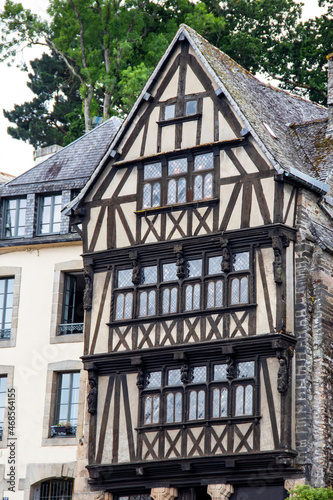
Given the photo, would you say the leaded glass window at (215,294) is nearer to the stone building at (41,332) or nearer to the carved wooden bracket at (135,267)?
the carved wooden bracket at (135,267)

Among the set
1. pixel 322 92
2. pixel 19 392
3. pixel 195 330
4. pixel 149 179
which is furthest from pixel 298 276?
pixel 322 92

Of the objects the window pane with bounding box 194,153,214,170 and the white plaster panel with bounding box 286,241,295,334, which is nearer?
the white plaster panel with bounding box 286,241,295,334

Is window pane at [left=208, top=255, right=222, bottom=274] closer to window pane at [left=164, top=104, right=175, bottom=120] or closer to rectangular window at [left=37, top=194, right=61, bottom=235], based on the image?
window pane at [left=164, top=104, right=175, bottom=120]

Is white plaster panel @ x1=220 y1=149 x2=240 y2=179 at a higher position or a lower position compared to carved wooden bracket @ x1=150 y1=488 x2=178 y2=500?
higher

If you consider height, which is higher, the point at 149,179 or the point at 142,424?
the point at 149,179

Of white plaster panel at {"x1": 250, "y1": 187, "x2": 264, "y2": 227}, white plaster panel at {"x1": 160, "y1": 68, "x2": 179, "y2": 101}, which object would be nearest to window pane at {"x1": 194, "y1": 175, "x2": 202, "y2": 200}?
white plaster panel at {"x1": 250, "y1": 187, "x2": 264, "y2": 227}

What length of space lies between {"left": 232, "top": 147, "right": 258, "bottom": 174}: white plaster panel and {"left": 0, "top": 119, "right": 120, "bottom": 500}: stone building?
521 cm

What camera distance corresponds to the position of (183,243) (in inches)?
1064

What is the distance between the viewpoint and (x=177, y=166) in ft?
91.6

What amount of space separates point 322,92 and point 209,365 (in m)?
17.6

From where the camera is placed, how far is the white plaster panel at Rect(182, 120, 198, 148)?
27844 mm

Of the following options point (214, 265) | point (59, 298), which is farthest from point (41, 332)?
point (214, 265)

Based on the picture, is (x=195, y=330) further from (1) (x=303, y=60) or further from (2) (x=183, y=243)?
(1) (x=303, y=60)

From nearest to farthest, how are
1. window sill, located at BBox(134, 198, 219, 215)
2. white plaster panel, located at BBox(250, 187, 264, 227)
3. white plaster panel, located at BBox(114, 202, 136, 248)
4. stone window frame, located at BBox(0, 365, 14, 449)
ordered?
white plaster panel, located at BBox(250, 187, 264, 227)
window sill, located at BBox(134, 198, 219, 215)
white plaster panel, located at BBox(114, 202, 136, 248)
stone window frame, located at BBox(0, 365, 14, 449)
